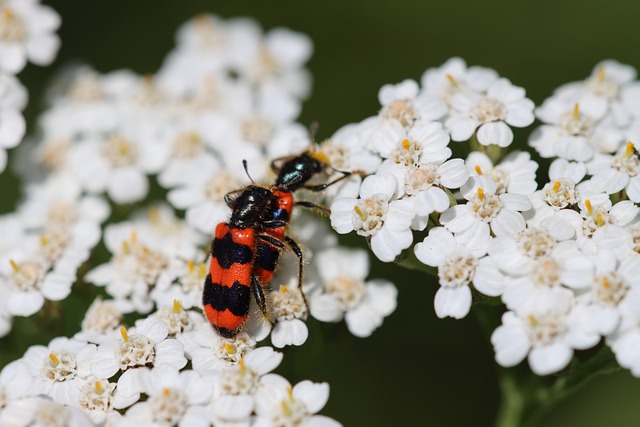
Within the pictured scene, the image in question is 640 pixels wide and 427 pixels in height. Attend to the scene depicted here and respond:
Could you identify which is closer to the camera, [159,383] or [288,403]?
[288,403]

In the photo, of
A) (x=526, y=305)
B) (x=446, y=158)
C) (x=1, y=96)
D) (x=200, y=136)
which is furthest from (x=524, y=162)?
(x=1, y=96)

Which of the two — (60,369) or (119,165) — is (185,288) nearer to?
(60,369)

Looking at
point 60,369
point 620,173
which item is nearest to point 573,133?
point 620,173

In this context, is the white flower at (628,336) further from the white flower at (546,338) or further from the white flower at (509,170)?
the white flower at (509,170)

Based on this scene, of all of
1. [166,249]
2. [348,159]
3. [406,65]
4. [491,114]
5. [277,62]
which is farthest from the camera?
[406,65]

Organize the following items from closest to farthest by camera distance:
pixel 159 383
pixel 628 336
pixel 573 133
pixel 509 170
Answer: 1. pixel 628 336
2. pixel 159 383
3. pixel 509 170
4. pixel 573 133

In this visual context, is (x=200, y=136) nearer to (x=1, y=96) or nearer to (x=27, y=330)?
(x=1, y=96)

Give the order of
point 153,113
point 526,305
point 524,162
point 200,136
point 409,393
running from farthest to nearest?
1. point 409,393
2. point 153,113
3. point 200,136
4. point 524,162
5. point 526,305

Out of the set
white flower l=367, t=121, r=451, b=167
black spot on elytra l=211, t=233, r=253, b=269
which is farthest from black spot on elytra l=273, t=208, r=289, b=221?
white flower l=367, t=121, r=451, b=167
